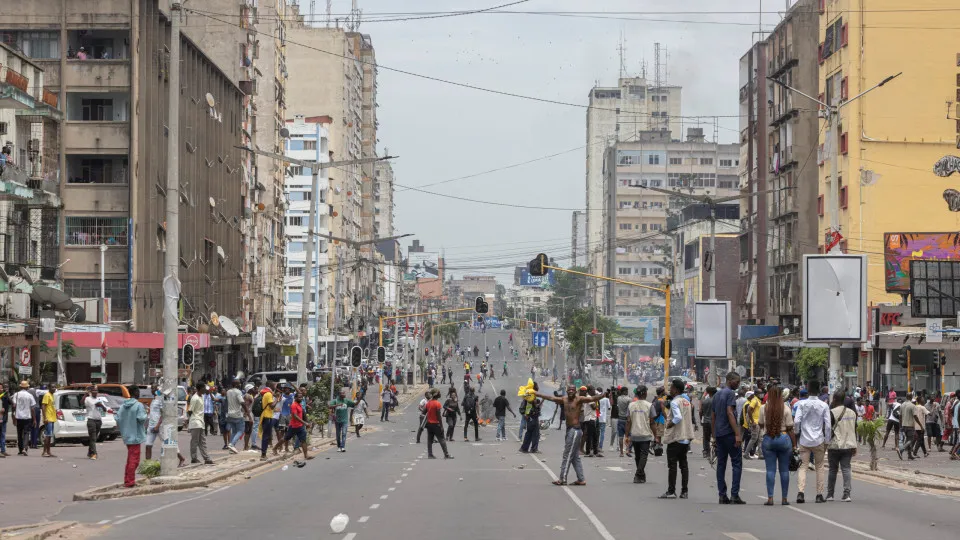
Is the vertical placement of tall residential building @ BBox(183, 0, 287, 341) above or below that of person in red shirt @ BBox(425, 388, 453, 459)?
above

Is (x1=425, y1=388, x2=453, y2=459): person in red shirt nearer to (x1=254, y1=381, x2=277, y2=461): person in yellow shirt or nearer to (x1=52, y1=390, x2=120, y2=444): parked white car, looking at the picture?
(x1=254, y1=381, x2=277, y2=461): person in yellow shirt

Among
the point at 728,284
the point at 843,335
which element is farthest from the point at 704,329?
the point at 728,284

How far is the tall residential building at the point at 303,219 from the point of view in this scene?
440 feet

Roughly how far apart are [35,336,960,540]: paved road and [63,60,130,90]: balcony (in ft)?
123

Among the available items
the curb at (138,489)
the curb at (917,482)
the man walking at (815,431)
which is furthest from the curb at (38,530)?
the curb at (917,482)

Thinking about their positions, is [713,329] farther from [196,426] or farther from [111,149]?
[111,149]

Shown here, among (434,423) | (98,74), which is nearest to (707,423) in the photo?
(434,423)

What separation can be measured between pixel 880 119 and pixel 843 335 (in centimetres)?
3524

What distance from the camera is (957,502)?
915 inches

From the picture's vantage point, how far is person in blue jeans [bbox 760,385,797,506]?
20828mm

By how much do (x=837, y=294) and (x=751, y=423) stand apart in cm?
666

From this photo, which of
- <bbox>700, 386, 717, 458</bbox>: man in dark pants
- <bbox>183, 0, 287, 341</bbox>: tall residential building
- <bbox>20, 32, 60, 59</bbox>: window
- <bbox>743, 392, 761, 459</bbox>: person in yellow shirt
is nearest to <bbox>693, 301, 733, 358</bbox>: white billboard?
<bbox>700, 386, 717, 458</bbox>: man in dark pants

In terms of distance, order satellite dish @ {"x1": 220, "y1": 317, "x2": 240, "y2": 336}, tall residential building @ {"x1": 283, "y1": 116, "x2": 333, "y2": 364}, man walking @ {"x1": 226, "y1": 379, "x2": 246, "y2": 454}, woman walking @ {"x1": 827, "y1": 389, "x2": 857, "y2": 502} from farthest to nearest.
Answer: tall residential building @ {"x1": 283, "y1": 116, "x2": 333, "y2": 364} → satellite dish @ {"x1": 220, "y1": 317, "x2": 240, "y2": 336} → man walking @ {"x1": 226, "y1": 379, "x2": 246, "y2": 454} → woman walking @ {"x1": 827, "y1": 389, "x2": 857, "y2": 502}

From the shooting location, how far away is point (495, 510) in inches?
805
